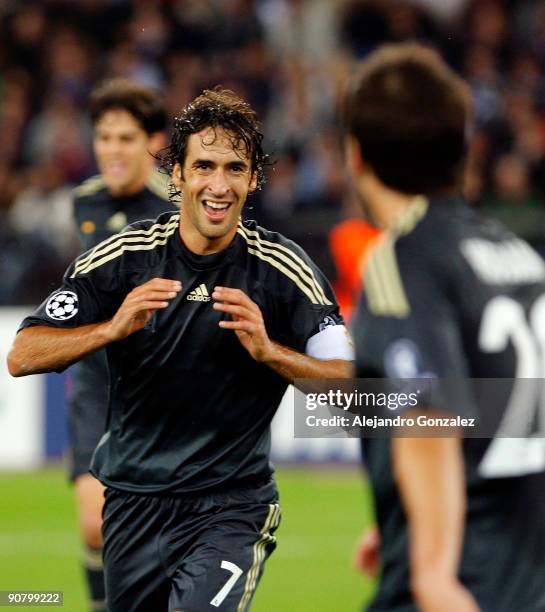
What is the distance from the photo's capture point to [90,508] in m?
6.47

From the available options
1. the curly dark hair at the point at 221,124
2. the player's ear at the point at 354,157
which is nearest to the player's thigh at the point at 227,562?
the curly dark hair at the point at 221,124

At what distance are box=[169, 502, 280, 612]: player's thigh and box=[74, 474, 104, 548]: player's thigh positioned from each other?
1874 millimetres

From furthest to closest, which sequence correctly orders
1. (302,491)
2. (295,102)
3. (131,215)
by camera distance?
(295,102) → (302,491) → (131,215)

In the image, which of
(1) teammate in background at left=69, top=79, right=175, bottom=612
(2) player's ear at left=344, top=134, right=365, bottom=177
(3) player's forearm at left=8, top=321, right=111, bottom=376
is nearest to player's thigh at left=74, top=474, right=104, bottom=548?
(1) teammate in background at left=69, top=79, right=175, bottom=612

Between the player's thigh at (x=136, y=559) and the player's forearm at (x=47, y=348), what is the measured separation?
21.3 inches

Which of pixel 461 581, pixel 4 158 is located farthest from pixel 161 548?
pixel 4 158

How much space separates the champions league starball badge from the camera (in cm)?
462

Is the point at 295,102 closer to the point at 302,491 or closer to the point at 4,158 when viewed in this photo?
the point at 4,158

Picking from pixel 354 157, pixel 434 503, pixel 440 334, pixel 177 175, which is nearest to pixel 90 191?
pixel 177 175

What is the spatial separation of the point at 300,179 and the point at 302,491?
3849 millimetres

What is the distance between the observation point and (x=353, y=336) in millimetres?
3021

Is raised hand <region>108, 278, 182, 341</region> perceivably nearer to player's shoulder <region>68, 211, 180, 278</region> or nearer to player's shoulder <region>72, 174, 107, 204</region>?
player's shoulder <region>68, 211, 180, 278</region>

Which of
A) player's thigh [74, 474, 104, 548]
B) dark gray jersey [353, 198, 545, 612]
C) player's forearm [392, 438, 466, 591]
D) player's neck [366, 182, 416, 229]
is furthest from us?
player's thigh [74, 474, 104, 548]

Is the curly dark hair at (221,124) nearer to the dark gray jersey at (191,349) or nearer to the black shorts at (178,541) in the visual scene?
the dark gray jersey at (191,349)
